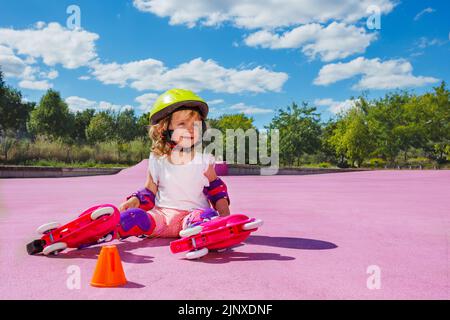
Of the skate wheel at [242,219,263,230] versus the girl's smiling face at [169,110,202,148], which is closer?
the skate wheel at [242,219,263,230]

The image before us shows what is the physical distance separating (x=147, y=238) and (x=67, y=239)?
0.91 meters

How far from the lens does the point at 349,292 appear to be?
240 centimetres

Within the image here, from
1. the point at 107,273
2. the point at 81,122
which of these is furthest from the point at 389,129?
the point at 107,273

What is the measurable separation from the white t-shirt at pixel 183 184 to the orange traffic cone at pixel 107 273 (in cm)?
142

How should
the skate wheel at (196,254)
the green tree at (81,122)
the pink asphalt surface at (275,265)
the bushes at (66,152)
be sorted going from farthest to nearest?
the green tree at (81,122) < the bushes at (66,152) < the skate wheel at (196,254) < the pink asphalt surface at (275,265)

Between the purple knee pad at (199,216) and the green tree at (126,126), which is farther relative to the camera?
the green tree at (126,126)

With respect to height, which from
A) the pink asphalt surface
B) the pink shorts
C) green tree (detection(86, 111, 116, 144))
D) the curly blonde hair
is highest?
green tree (detection(86, 111, 116, 144))

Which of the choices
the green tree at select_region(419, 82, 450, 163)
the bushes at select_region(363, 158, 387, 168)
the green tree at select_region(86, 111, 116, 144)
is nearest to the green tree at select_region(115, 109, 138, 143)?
the green tree at select_region(86, 111, 116, 144)

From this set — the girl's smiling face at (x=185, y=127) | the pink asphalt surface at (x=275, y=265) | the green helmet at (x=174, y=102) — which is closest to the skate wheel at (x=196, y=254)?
the pink asphalt surface at (x=275, y=265)

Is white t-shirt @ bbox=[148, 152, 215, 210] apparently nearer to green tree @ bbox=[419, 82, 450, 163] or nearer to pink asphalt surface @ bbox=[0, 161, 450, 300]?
pink asphalt surface @ bbox=[0, 161, 450, 300]

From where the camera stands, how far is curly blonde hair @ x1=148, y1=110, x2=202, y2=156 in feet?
13.2

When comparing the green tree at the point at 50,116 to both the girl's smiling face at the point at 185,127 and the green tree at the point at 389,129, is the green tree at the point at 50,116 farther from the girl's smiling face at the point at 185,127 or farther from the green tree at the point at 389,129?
the girl's smiling face at the point at 185,127

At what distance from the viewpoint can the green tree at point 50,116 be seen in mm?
44781
